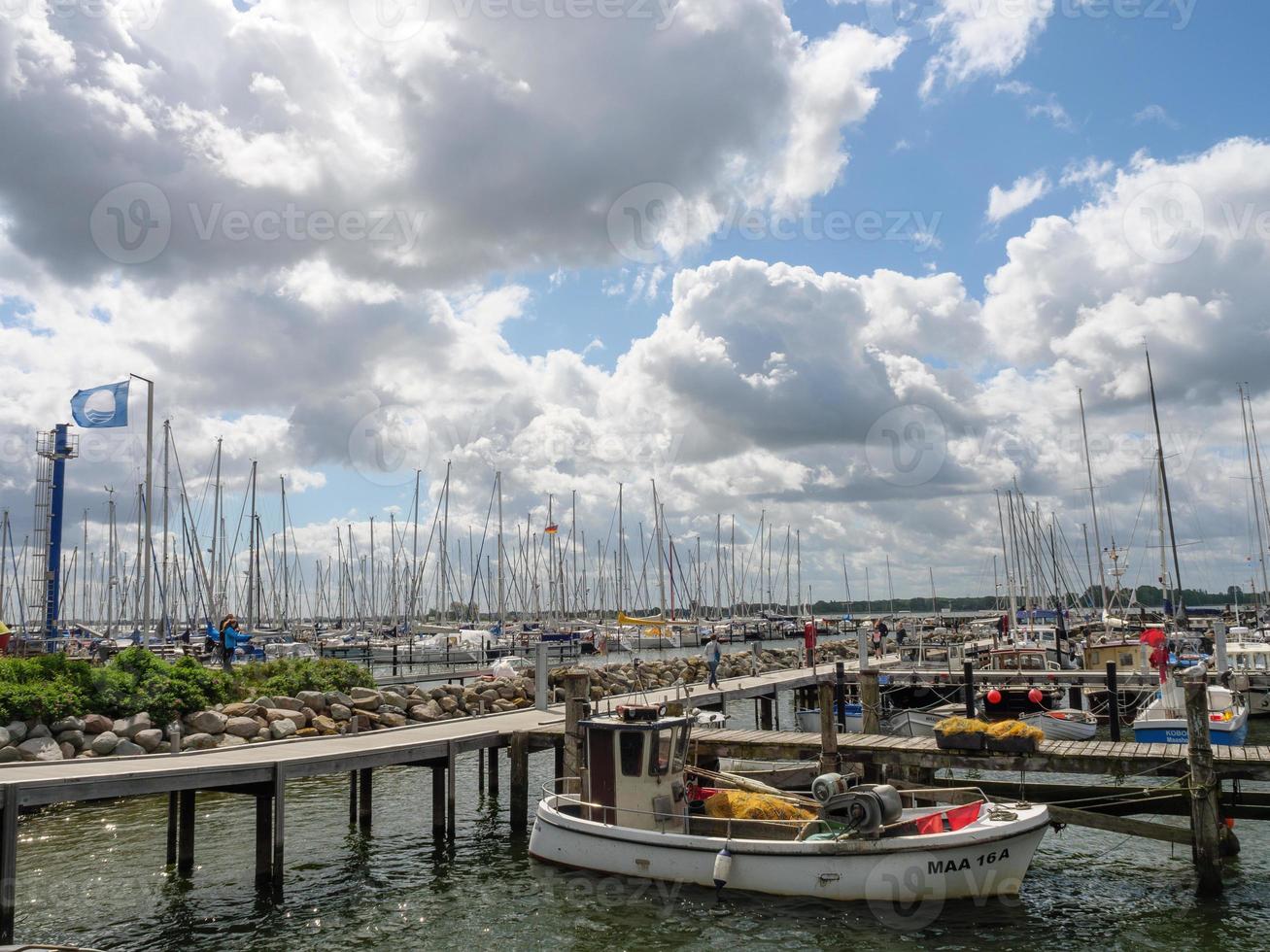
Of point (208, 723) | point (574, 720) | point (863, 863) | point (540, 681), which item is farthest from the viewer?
point (540, 681)

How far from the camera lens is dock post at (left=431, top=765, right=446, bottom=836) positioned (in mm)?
21359

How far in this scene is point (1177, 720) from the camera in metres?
26.6

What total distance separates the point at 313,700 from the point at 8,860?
14.5m

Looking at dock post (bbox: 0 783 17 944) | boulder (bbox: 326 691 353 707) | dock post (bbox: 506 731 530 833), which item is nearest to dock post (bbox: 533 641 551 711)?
dock post (bbox: 506 731 530 833)

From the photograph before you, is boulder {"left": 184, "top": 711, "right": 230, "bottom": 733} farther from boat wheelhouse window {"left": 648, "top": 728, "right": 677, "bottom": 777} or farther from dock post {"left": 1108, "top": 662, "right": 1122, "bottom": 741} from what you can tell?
dock post {"left": 1108, "top": 662, "right": 1122, "bottom": 741}

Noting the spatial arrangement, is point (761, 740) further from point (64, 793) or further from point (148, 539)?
point (148, 539)

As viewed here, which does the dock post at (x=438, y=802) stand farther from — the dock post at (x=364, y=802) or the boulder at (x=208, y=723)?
the boulder at (x=208, y=723)

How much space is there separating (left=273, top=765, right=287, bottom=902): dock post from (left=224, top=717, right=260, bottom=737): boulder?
8158 millimetres

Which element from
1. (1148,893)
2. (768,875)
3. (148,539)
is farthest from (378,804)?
(148,539)

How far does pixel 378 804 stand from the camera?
82.7ft

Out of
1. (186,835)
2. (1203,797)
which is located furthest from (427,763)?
(1203,797)

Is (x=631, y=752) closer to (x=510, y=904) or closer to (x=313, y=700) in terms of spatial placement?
(x=510, y=904)

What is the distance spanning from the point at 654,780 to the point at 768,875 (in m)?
2.76

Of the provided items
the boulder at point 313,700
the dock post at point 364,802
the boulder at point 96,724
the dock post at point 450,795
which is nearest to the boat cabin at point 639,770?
the dock post at point 450,795
